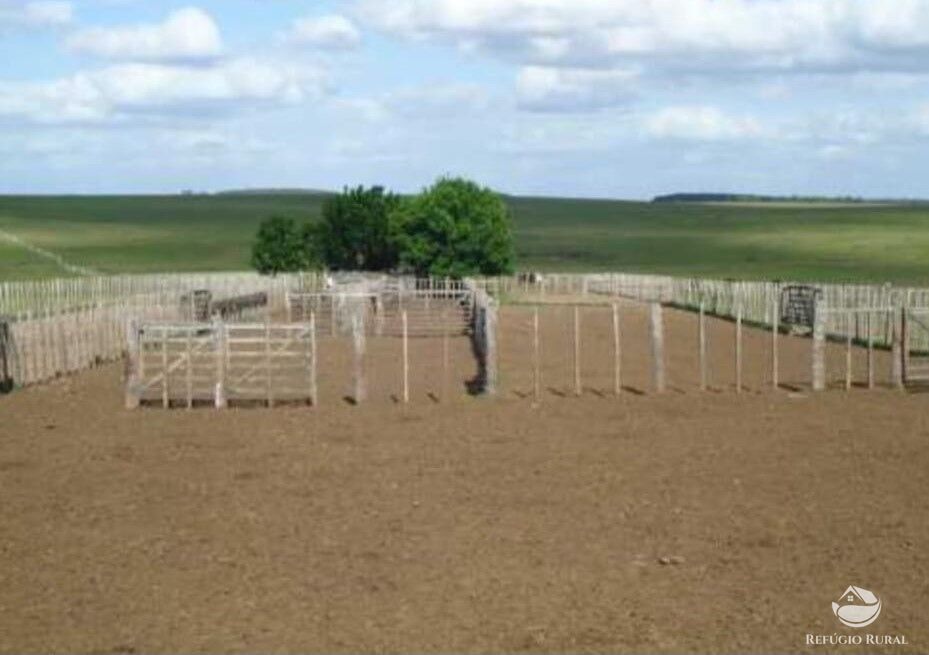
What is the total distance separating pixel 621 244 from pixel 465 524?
445 ft

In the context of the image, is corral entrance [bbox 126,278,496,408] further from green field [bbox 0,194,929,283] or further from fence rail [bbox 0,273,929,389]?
green field [bbox 0,194,929,283]

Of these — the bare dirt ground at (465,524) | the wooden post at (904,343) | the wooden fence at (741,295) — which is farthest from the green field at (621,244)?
the bare dirt ground at (465,524)

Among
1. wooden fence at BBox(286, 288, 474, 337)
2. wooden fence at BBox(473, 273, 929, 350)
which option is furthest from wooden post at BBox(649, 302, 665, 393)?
wooden fence at BBox(286, 288, 474, 337)

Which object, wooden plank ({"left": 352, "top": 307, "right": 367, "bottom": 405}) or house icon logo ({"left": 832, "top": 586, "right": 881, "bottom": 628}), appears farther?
wooden plank ({"left": 352, "top": 307, "right": 367, "bottom": 405})

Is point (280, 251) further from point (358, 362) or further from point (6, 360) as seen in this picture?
point (358, 362)

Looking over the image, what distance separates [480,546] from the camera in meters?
15.8

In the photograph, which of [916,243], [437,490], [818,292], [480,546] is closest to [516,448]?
[437,490]

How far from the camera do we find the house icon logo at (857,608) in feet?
Result: 41.5

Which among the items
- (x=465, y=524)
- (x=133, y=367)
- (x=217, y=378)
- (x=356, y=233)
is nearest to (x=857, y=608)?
(x=465, y=524)

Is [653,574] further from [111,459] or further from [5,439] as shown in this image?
[5,439]

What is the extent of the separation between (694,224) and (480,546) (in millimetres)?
169997

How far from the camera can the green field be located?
11244 cm

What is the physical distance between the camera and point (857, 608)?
12984 millimetres

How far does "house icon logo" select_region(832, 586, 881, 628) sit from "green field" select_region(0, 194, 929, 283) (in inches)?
3153
